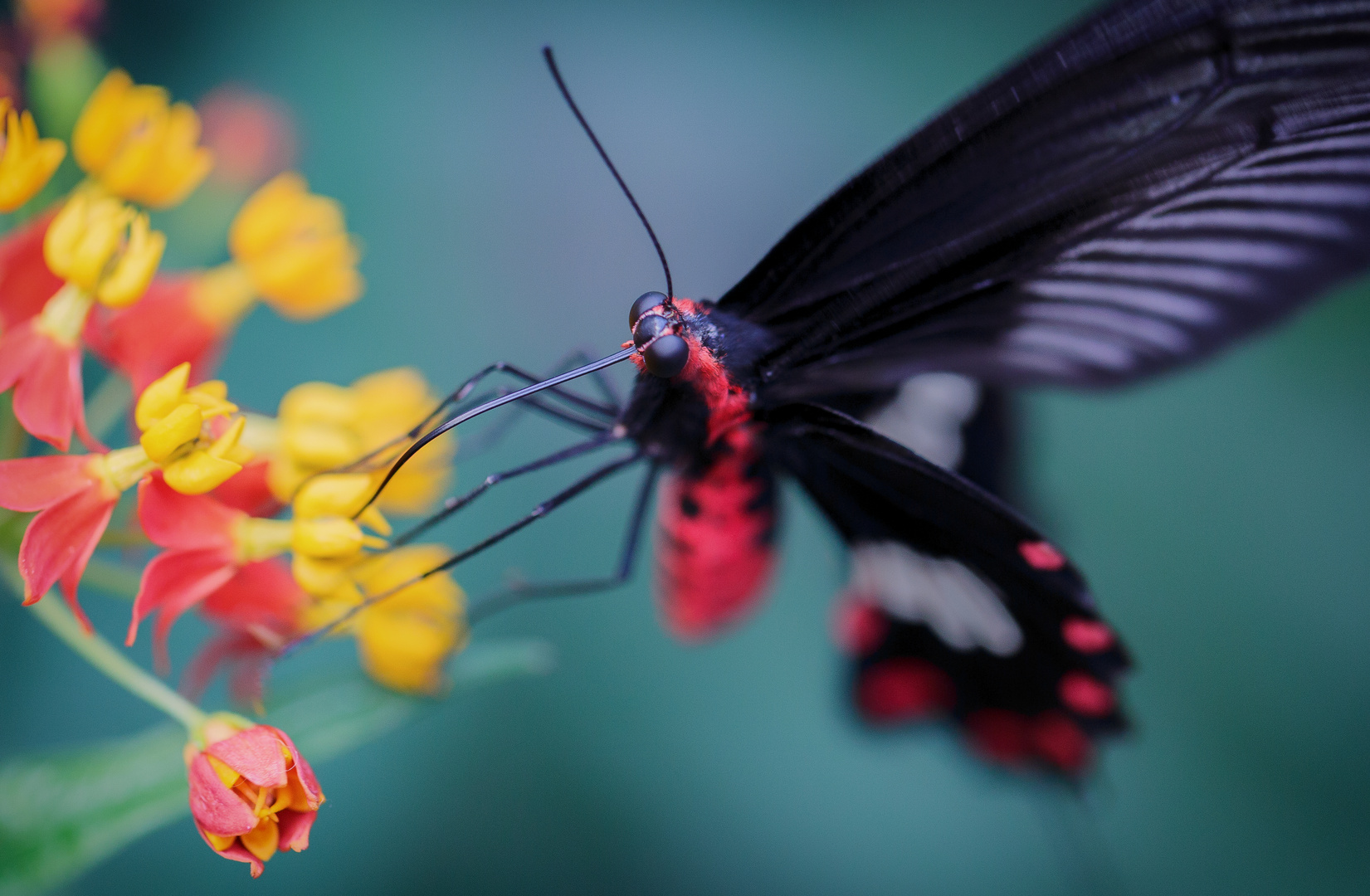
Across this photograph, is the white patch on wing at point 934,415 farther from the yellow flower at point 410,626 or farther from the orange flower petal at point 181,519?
the orange flower petal at point 181,519

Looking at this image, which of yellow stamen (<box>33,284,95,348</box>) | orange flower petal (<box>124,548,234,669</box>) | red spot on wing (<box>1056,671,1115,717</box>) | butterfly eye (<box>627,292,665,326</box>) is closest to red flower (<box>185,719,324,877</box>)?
orange flower petal (<box>124,548,234,669</box>)

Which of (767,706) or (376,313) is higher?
(376,313)

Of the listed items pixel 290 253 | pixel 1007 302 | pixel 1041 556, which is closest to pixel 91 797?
pixel 290 253

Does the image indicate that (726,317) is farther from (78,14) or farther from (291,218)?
(78,14)

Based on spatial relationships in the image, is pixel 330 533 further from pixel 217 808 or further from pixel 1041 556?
pixel 1041 556

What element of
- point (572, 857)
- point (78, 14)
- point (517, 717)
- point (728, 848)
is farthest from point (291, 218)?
point (728, 848)

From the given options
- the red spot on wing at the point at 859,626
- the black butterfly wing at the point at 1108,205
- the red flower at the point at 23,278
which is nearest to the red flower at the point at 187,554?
the red flower at the point at 23,278
